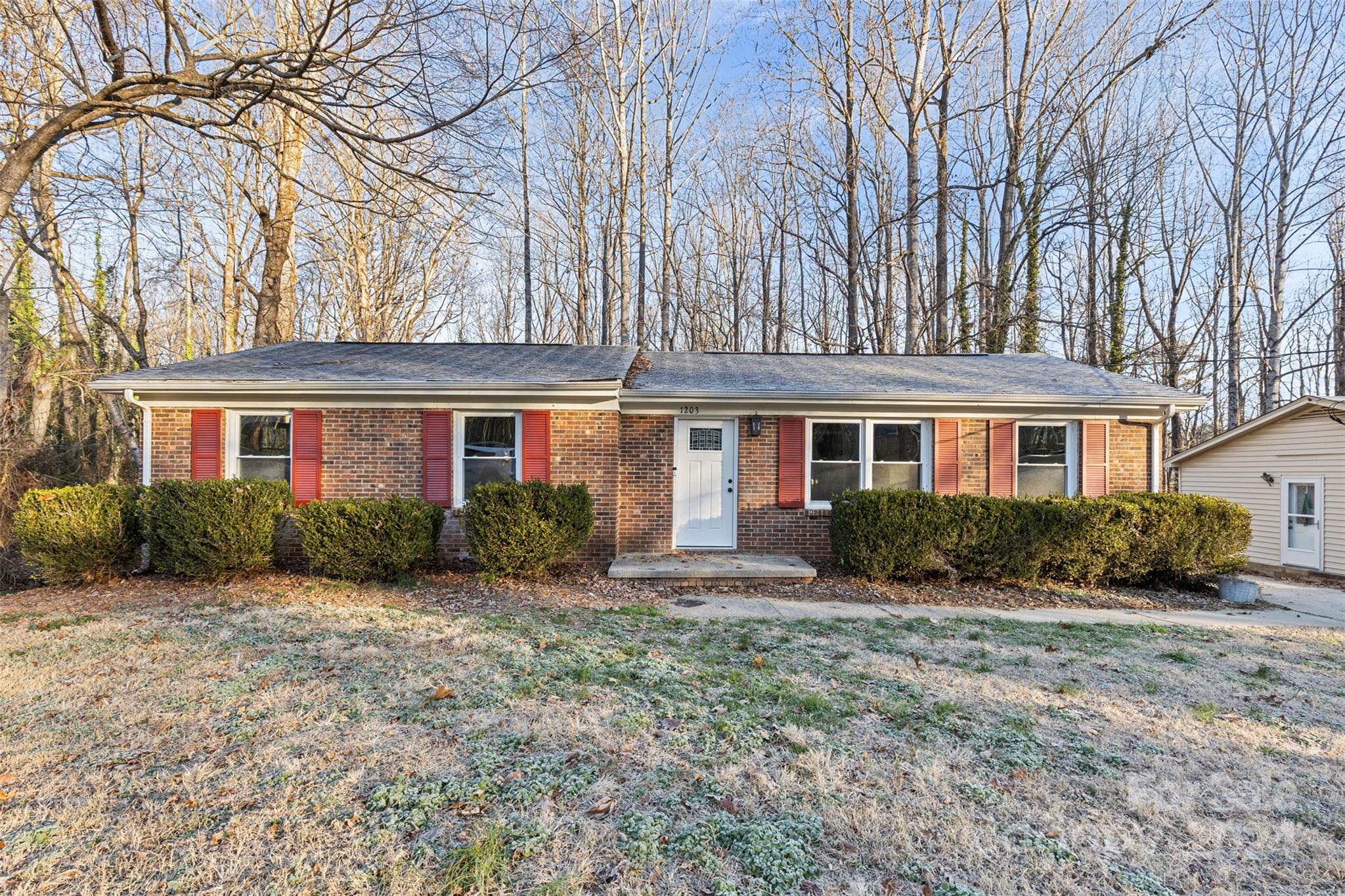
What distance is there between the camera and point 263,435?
8148 mm

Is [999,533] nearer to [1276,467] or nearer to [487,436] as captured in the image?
[487,436]

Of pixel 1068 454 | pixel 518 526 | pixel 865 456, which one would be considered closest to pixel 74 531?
pixel 518 526

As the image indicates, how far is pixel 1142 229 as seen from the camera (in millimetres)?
17469

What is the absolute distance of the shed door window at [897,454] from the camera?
869 cm

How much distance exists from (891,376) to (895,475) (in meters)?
1.63

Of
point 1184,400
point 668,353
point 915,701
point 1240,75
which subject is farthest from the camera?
point 1240,75

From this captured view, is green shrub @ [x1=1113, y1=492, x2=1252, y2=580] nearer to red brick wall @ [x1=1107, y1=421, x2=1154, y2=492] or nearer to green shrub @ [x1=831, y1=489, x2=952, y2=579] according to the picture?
red brick wall @ [x1=1107, y1=421, x2=1154, y2=492]

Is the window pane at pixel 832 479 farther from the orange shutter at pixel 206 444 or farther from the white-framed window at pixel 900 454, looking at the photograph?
the orange shutter at pixel 206 444

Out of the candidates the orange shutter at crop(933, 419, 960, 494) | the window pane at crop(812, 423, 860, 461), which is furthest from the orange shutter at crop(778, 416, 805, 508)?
the orange shutter at crop(933, 419, 960, 494)

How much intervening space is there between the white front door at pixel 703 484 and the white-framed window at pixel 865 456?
1.23 metres

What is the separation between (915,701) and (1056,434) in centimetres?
662

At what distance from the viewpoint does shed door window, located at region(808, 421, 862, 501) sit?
28.4ft

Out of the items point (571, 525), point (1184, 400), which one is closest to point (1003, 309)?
point (1184, 400)

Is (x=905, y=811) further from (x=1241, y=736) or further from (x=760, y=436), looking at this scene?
(x=760, y=436)
